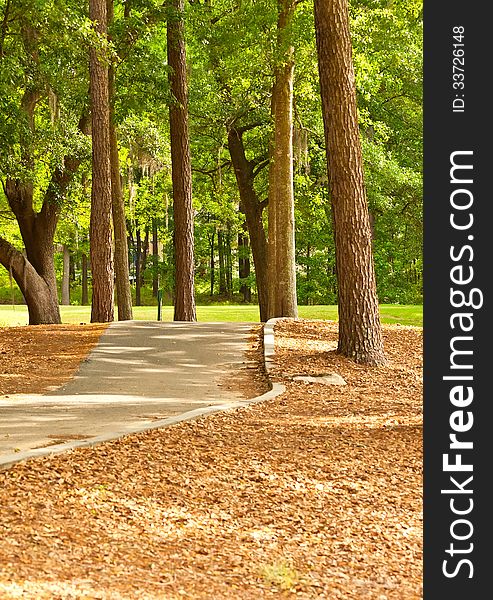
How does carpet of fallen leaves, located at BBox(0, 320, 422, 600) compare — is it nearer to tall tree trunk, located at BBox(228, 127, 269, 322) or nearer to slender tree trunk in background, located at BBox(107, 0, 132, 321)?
slender tree trunk in background, located at BBox(107, 0, 132, 321)

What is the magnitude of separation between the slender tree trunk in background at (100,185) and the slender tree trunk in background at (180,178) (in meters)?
1.82

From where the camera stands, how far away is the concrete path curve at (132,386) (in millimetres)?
8164

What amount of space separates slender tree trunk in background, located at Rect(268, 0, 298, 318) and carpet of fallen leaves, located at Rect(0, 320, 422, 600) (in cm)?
1052

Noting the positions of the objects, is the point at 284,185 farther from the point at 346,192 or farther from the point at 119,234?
the point at 346,192

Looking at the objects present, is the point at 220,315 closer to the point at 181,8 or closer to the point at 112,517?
the point at 181,8

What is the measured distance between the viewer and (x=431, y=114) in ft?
16.2

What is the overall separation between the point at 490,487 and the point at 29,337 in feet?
39.8

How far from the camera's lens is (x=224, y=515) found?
5605 millimetres

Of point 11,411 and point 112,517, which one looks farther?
point 11,411

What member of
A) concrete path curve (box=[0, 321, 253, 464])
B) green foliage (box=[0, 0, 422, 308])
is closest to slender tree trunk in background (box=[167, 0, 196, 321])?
green foliage (box=[0, 0, 422, 308])

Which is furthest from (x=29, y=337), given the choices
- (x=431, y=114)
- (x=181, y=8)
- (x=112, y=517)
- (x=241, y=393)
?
(x=431, y=114)

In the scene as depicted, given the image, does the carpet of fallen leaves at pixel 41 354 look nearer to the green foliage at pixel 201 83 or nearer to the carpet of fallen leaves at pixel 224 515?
the carpet of fallen leaves at pixel 224 515

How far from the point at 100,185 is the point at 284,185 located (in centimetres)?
363

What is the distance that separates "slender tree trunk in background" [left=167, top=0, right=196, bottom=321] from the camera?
1975 cm
